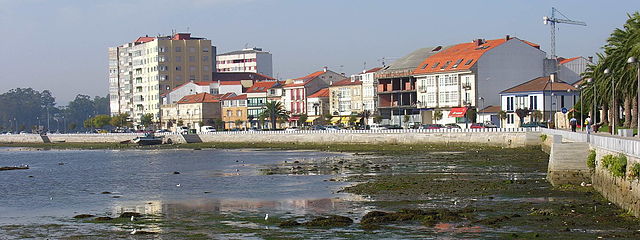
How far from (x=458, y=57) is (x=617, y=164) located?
92.7 m

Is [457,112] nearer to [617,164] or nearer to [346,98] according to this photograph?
[346,98]

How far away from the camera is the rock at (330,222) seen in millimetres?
31891

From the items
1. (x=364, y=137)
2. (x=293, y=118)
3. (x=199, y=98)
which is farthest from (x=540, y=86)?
(x=199, y=98)

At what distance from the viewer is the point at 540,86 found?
110 meters

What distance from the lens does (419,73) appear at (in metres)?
127

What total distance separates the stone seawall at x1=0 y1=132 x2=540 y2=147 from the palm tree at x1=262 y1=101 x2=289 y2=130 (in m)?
18.6

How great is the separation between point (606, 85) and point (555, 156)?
35455 mm

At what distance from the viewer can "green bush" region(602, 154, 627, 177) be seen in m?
30.9

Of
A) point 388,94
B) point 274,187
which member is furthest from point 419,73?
point 274,187

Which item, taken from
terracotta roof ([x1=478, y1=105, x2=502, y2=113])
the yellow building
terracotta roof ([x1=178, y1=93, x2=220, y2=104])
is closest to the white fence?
terracotta roof ([x1=478, y1=105, x2=502, y2=113])

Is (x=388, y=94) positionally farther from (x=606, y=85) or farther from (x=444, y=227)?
(x=444, y=227)

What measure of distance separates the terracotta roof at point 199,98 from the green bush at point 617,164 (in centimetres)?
13885

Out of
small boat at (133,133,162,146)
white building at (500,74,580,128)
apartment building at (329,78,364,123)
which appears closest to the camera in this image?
white building at (500,74,580,128)

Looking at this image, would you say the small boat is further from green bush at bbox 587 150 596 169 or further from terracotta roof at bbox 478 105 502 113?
green bush at bbox 587 150 596 169
